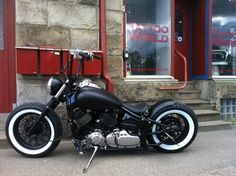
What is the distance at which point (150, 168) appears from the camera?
4.41 m

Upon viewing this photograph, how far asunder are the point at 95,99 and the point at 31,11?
7.43 ft

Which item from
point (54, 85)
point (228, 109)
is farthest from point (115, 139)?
point (228, 109)

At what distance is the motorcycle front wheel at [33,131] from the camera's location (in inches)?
187

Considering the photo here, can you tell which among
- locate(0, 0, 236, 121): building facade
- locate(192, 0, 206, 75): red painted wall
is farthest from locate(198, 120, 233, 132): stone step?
locate(192, 0, 206, 75): red painted wall

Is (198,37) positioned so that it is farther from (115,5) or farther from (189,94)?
(115,5)

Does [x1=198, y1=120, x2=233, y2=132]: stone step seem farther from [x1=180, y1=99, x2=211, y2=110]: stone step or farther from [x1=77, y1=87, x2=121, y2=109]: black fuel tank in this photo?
[x1=77, y1=87, x2=121, y2=109]: black fuel tank

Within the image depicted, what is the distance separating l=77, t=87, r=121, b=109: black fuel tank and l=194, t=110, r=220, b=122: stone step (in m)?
2.86

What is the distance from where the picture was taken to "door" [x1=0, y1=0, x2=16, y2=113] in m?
6.55

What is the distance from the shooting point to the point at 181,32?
8539mm

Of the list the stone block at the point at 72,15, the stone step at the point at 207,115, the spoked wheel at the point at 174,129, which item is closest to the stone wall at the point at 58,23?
the stone block at the point at 72,15

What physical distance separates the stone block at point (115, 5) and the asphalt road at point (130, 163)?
9.53 feet

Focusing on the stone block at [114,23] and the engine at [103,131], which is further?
the stone block at [114,23]

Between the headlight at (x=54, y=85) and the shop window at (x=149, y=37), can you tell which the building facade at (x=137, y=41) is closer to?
the shop window at (x=149, y=37)

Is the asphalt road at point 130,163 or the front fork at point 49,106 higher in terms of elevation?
the front fork at point 49,106
